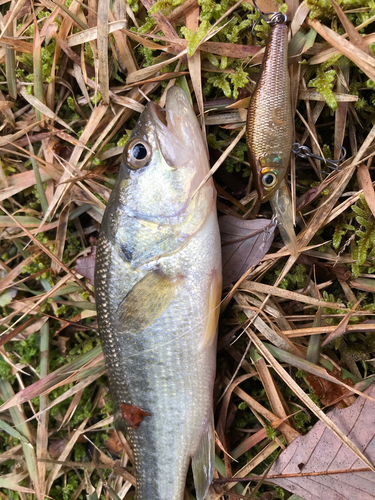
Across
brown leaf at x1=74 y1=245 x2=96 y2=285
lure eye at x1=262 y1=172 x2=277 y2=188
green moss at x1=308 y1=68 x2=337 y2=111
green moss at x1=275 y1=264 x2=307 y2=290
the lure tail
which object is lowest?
green moss at x1=275 y1=264 x2=307 y2=290

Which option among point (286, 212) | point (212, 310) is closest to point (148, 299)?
point (212, 310)

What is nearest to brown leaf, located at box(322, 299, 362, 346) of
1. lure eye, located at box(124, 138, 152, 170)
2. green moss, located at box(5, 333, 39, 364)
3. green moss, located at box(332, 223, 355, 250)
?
green moss, located at box(332, 223, 355, 250)

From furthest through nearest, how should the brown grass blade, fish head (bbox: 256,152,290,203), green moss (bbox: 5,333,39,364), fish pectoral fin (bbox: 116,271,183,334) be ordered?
green moss (bbox: 5,333,39,364) → fish pectoral fin (bbox: 116,271,183,334) → fish head (bbox: 256,152,290,203) → the brown grass blade

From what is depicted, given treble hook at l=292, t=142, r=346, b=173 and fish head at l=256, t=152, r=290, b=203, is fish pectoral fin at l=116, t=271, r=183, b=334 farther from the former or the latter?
treble hook at l=292, t=142, r=346, b=173

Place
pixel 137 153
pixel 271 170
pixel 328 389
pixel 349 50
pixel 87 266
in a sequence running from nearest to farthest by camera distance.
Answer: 1. pixel 349 50
2. pixel 271 170
3. pixel 137 153
4. pixel 328 389
5. pixel 87 266

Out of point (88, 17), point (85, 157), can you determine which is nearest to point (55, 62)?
point (88, 17)

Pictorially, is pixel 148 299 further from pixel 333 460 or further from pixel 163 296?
pixel 333 460

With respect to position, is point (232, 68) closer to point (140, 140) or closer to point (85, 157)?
point (140, 140)

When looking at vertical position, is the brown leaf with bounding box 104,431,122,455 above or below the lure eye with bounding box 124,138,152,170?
below
